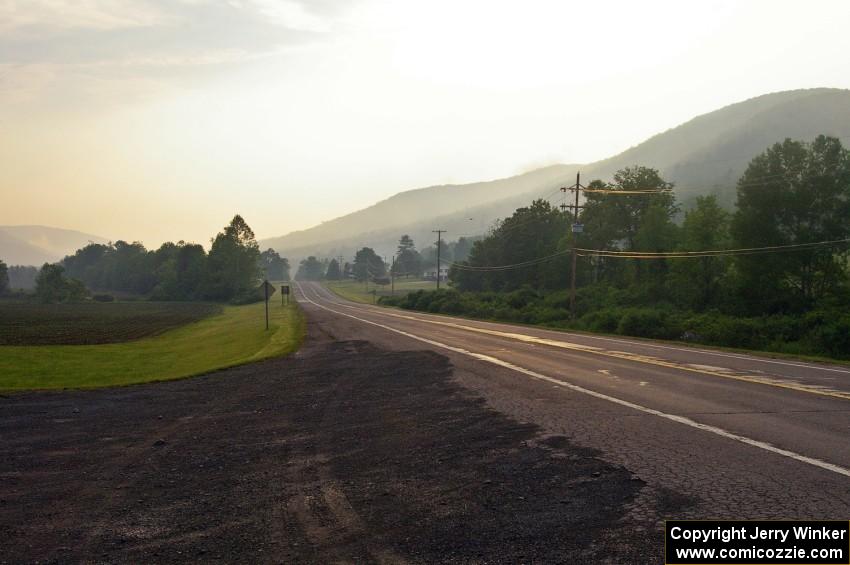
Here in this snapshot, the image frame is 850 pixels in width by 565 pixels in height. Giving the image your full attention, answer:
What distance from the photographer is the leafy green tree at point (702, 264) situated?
56.1 m

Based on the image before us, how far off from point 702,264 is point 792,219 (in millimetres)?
8350

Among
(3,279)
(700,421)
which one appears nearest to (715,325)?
(700,421)

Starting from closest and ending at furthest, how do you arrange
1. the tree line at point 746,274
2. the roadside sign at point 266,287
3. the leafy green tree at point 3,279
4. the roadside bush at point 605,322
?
the tree line at point 746,274 → the roadside sign at point 266,287 → the roadside bush at point 605,322 → the leafy green tree at point 3,279

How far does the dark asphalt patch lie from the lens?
493 centimetres

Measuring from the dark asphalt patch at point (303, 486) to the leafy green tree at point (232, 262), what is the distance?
120m

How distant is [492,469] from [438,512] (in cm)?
146

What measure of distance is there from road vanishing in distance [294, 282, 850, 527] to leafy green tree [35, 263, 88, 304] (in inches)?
5196

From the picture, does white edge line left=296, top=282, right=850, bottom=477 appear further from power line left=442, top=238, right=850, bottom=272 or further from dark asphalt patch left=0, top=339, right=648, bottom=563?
power line left=442, top=238, right=850, bottom=272

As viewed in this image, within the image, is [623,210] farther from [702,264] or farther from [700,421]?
[700,421]

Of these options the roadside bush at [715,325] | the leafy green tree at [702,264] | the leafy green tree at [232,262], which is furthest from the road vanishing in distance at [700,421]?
the leafy green tree at [232,262]

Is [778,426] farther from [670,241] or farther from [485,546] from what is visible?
[670,241]

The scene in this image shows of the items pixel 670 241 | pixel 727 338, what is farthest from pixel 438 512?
pixel 670 241

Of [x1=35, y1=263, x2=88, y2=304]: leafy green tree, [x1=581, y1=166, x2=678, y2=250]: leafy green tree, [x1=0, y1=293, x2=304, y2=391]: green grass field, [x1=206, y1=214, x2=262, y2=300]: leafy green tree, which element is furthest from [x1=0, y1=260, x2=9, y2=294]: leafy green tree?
[x1=581, y1=166, x2=678, y2=250]: leafy green tree

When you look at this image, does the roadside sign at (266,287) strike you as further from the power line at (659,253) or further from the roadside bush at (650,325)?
the power line at (659,253)
